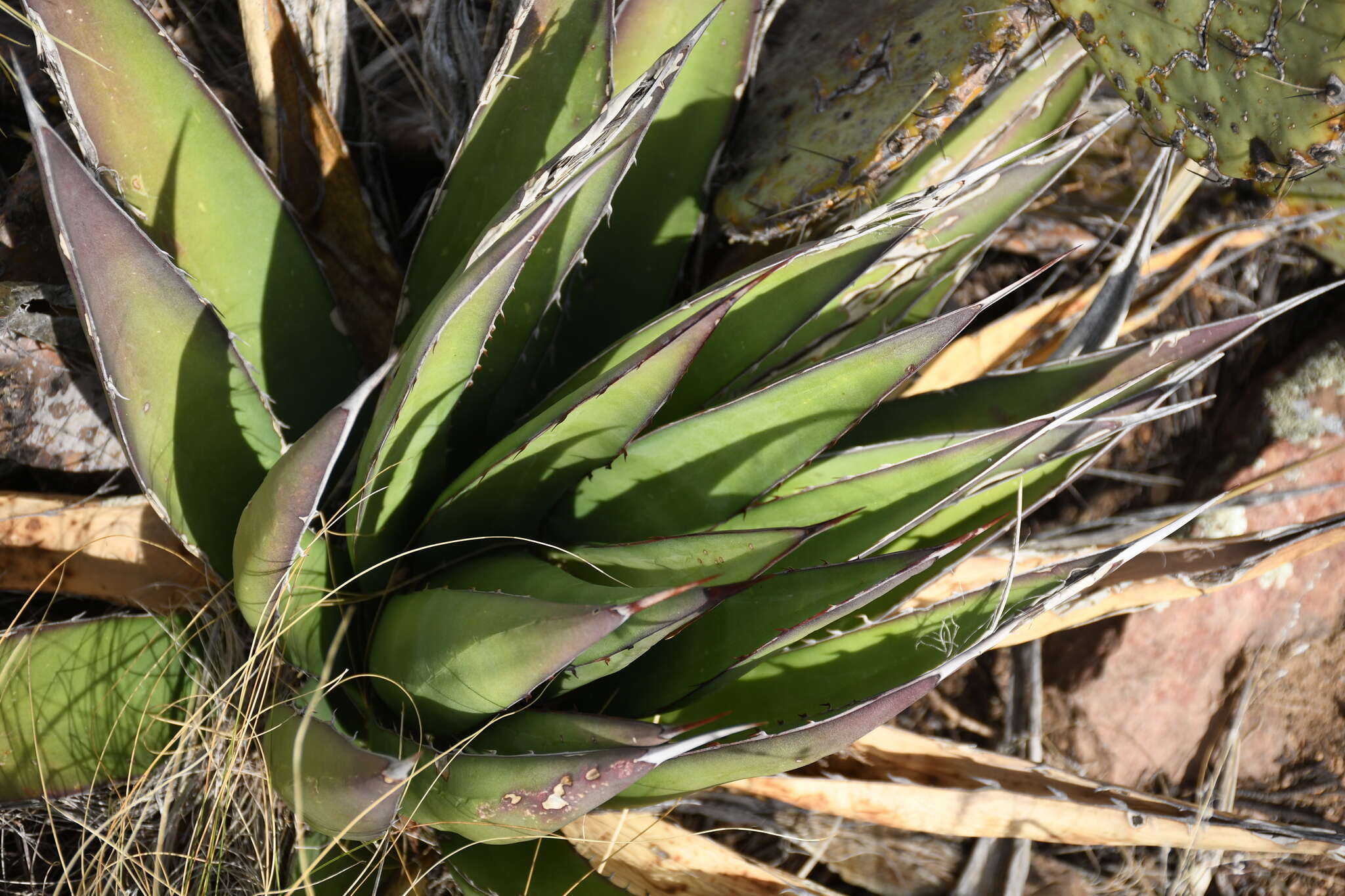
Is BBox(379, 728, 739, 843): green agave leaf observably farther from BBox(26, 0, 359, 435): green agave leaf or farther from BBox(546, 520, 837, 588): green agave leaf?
BBox(26, 0, 359, 435): green agave leaf

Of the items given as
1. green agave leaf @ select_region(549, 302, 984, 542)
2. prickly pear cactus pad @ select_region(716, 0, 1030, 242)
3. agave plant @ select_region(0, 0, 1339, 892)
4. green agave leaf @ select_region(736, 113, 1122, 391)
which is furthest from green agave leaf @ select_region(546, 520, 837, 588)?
prickly pear cactus pad @ select_region(716, 0, 1030, 242)

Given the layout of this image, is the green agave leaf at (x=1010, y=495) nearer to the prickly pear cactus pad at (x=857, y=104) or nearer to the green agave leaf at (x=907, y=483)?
the green agave leaf at (x=907, y=483)

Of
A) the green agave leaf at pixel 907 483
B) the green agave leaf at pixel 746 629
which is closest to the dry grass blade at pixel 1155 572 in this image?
the green agave leaf at pixel 907 483

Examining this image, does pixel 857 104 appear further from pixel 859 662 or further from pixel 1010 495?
pixel 859 662

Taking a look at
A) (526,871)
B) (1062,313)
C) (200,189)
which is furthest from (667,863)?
(1062,313)

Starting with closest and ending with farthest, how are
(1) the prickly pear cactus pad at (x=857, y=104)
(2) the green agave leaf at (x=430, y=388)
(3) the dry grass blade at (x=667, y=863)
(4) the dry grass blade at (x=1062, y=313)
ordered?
(2) the green agave leaf at (x=430, y=388) < (3) the dry grass blade at (x=667, y=863) < (1) the prickly pear cactus pad at (x=857, y=104) < (4) the dry grass blade at (x=1062, y=313)

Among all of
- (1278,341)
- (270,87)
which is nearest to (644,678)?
(270,87)
